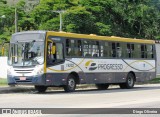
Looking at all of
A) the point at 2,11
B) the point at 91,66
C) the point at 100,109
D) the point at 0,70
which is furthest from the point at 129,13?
the point at 100,109

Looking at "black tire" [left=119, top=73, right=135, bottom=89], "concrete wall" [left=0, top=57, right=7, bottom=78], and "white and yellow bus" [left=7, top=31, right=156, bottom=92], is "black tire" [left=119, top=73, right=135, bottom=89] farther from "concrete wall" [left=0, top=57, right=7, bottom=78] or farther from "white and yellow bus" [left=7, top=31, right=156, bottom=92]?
"concrete wall" [left=0, top=57, right=7, bottom=78]

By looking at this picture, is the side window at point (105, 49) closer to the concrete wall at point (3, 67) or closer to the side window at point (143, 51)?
the side window at point (143, 51)

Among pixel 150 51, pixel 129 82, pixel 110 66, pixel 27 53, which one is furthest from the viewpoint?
pixel 150 51

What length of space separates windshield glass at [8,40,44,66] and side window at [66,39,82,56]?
1.82m

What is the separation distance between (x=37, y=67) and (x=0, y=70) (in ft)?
48.5

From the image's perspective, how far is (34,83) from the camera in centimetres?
2284

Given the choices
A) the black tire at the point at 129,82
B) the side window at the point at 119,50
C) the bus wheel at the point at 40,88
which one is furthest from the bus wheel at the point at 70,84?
the black tire at the point at 129,82

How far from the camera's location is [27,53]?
23266mm

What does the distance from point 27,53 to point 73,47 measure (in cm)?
277

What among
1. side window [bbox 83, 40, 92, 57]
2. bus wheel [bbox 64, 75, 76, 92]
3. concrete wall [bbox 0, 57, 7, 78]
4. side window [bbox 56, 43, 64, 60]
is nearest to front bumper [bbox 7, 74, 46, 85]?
side window [bbox 56, 43, 64, 60]

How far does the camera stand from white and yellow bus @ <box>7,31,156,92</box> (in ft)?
75.6

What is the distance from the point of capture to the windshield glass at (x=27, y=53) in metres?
23.0

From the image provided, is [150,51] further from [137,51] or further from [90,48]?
[90,48]

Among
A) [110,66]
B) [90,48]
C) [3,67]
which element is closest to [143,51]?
[110,66]
